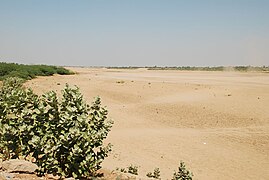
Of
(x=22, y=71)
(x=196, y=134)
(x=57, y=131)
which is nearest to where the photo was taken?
(x=57, y=131)

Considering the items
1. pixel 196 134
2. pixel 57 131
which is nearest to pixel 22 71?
pixel 196 134

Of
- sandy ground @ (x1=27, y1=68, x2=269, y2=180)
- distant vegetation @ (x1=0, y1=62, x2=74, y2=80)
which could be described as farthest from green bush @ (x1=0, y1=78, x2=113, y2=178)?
distant vegetation @ (x1=0, y1=62, x2=74, y2=80)

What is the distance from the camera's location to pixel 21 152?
4.79m

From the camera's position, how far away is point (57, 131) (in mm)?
4539

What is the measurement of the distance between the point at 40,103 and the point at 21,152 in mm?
849

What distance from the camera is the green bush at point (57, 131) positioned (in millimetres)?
4363

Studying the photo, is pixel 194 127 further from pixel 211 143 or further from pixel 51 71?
pixel 51 71

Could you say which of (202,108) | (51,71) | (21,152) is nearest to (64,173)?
(21,152)

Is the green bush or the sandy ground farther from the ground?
the green bush

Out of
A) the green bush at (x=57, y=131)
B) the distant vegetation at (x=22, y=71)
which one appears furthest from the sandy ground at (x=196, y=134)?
the distant vegetation at (x=22, y=71)

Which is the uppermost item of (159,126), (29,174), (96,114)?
(96,114)

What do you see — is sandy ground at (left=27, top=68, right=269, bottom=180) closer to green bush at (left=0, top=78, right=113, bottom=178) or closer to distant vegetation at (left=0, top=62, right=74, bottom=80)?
green bush at (left=0, top=78, right=113, bottom=178)

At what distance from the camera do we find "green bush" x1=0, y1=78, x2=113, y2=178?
436cm

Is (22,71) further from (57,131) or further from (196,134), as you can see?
(57,131)
